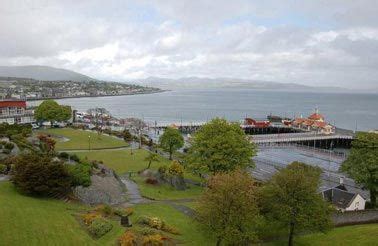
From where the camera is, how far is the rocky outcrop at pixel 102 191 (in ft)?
124

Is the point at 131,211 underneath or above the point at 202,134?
underneath

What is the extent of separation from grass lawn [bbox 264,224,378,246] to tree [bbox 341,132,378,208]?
10584mm

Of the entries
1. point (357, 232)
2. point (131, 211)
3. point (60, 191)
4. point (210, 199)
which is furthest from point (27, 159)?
point (357, 232)

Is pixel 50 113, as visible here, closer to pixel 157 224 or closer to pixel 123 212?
pixel 123 212

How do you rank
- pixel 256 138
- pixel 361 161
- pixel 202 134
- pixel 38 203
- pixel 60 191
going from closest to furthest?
pixel 38 203
pixel 60 191
pixel 361 161
pixel 202 134
pixel 256 138

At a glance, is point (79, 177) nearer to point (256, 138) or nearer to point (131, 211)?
point (131, 211)

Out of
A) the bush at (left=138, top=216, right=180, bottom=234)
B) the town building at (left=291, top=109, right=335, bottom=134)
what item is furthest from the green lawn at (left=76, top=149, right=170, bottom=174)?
the town building at (left=291, top=109, right=335, bottom=134)

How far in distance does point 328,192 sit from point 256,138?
200ft

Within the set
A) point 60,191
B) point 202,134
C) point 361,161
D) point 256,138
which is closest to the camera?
point 60,191

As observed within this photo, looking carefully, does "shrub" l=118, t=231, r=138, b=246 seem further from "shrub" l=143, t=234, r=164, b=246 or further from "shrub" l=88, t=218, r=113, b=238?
"shrub" l=88, t=218, r=113, b=238

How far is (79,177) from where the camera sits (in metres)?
38.2

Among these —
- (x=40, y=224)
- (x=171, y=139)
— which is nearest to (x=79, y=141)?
(x=171, y=139)

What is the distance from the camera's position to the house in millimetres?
44156

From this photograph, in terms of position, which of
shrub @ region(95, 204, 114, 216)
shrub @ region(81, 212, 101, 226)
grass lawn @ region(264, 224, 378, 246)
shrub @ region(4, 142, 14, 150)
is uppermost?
shrub @ region(4, 142, 14, 150)
